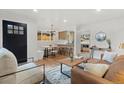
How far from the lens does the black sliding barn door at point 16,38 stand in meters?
4.11

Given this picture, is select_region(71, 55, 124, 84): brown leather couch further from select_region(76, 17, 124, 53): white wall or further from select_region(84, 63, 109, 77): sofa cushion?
select_region(76, 17, 124, 53): white wall

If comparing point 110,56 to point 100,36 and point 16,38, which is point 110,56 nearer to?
point 100,36

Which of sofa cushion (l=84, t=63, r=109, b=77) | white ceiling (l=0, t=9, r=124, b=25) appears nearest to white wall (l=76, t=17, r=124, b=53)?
white ceiling (l=0, t=9, r=124, b=25)

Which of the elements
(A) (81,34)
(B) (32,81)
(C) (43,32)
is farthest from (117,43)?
(C) (43,32)

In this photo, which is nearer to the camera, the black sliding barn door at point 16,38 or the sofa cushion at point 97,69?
the sofa cushion at point 97,69

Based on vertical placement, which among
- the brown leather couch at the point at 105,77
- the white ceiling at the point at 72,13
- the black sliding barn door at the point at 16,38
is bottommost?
the brown leather couch at the point at 105,77

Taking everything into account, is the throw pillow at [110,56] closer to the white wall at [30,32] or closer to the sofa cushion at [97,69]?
the sofa cushion at [97,69]

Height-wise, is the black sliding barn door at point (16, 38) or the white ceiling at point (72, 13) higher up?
the white ceiling at point (72, 13)

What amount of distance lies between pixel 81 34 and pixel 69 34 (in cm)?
199

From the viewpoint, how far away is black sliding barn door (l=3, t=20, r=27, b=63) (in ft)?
13.5

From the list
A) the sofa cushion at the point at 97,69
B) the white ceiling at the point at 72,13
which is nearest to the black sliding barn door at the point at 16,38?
the white ceiling at the point at 72,13
